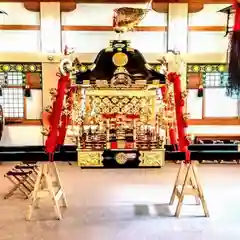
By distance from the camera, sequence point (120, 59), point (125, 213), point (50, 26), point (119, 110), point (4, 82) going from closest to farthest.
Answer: point (120, 59)
point (125, 213)
point (119, 110)
point (50, 26)
point (4, 82)

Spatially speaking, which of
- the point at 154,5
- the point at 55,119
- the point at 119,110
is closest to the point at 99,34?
the point at 154,5

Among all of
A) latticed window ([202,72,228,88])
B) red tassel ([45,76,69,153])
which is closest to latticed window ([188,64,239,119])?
latticed window ([202,72,228,88])

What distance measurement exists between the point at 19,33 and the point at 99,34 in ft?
5.96

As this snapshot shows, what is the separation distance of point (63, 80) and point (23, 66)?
452cm

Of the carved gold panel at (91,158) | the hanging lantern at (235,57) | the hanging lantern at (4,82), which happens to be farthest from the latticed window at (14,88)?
the hanging lantern at (235,57)

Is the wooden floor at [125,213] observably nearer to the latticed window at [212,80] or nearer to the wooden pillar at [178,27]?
the latticed window at [212,80]

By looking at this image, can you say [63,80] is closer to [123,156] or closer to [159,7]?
[123,156]

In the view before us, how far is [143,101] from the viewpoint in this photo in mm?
5559

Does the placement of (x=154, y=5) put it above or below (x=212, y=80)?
above

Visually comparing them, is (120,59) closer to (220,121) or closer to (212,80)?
(212,80)

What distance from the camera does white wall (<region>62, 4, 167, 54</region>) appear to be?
9.20 metres

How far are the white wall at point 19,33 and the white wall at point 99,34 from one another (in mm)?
658

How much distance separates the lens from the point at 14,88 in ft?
30.3

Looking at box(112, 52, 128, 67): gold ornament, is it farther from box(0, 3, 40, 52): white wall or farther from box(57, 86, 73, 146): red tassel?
box(0, 3, 40, 52): white wall
